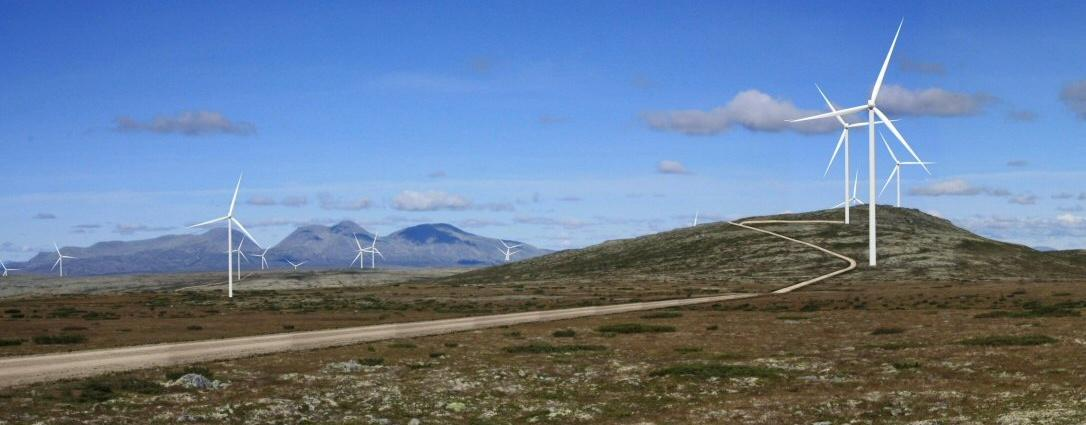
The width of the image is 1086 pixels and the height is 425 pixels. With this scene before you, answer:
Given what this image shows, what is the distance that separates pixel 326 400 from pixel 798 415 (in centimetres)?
1620

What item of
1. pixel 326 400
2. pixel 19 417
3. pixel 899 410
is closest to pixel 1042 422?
pixel 899 410

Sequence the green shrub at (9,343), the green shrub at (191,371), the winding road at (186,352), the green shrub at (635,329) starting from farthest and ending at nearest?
the green shrub at (635,329), the green shrub at (9,343), the winding road at (186,352), the green shrub at (191,371)

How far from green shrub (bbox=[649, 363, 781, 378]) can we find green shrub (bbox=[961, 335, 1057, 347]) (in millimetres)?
13621

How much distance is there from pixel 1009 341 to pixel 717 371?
1741cm

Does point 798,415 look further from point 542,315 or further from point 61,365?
point 542,315

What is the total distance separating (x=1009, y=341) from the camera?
50.4 metres

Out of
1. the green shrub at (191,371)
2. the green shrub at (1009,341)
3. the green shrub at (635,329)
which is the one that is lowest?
the green shrub at (635,329)

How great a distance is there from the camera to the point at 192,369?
42812 mm

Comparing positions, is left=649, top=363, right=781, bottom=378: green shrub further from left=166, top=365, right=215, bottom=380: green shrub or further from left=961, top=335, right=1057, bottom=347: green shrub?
left=166, top=365, right=215, bottom=380: green shrub

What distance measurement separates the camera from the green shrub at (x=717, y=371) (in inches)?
1656

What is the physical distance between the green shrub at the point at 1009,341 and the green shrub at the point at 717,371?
1362 centimetres

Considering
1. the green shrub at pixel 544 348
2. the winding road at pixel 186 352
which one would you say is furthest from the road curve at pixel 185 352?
the green shrub at pixel 544 348

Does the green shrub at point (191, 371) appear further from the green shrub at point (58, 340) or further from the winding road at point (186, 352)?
the green shrub at point (58, 340)

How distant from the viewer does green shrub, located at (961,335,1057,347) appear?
4988 centimetres
